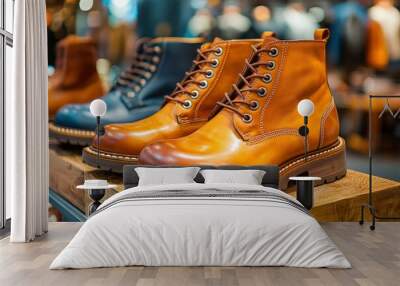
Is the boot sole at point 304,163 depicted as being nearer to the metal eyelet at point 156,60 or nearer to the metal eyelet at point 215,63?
the metal eyelet at point 156,60

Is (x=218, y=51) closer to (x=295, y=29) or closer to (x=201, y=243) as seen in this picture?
(x=295, y=29)

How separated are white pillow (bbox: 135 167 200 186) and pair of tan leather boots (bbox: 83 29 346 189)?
0.48ft

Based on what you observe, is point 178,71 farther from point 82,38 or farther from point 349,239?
point 349,239

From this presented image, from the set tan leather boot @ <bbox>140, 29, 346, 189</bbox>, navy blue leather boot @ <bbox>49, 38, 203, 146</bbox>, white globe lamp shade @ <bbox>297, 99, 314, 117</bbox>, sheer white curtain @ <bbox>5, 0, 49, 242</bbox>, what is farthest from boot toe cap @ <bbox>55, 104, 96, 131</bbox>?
white globe lamp shade @ <bbox>297, 99, 314, 117</bbox>

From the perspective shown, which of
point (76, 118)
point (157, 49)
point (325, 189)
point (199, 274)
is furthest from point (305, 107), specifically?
point (199, 274)

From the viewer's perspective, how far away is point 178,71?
5371mm

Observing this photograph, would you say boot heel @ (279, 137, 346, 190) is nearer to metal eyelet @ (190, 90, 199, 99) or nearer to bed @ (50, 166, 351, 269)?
metal eyelet @ (190, 90, 199, 99)

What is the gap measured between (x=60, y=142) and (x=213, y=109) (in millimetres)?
1275

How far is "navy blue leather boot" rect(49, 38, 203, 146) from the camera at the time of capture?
17.3 feet

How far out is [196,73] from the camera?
531cm

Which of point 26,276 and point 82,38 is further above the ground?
point 82,38

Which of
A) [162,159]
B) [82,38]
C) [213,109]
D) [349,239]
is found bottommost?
[349,239]

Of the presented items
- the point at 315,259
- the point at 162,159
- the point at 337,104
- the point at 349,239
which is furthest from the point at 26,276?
the point at 337,104

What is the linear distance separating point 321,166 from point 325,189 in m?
0.20
